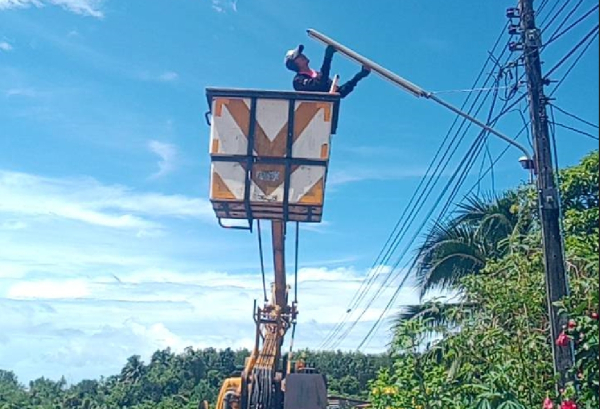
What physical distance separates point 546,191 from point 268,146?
3.02 metres

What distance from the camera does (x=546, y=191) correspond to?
289 inches

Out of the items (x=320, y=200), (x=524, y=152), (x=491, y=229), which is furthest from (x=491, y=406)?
(x=491, y=229)

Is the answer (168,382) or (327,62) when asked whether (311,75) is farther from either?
(168,382)

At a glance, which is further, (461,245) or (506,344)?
(461,245)

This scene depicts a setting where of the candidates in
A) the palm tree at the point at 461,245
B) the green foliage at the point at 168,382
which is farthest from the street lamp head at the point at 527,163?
the green foliage at the point at 168,382

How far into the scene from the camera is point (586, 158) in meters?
11.6

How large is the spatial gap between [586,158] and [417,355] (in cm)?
587

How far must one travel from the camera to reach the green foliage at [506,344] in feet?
19.1

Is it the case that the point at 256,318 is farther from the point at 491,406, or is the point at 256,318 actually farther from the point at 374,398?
the point at 491,406

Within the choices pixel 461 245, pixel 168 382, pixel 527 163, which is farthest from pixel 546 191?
pixel 168 382

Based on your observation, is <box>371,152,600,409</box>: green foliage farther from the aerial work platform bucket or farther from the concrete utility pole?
the aerial work platform bucket

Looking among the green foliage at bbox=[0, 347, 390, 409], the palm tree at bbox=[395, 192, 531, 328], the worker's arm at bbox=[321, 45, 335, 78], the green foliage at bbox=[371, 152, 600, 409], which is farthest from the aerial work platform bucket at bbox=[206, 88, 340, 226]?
the green foliage at bbox=[0, 347, 390, 409]

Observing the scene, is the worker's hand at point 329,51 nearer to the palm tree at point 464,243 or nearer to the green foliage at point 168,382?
the palm tree at point 464,243

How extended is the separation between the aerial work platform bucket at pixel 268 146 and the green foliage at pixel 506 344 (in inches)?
83.8
